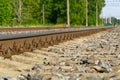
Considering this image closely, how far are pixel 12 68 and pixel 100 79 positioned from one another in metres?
2.36

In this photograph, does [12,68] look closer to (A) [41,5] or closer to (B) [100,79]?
(B) [100,79]

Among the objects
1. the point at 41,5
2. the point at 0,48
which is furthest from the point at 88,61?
the point at 41,5

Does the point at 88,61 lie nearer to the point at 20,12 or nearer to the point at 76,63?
the point at 76,63

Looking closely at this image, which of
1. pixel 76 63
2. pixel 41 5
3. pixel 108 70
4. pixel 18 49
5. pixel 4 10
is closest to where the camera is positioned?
pixel 108 70

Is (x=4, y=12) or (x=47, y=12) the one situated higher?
(x=4, y=12)

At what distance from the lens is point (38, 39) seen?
37.8 ft

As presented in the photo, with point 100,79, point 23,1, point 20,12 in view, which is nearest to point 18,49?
point 100,79

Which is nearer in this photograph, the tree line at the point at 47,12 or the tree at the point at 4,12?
the tree at the point at 4,12

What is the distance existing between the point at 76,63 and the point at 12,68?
4.60 feet

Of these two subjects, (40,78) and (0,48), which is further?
(0,48)

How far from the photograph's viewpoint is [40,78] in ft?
17.2

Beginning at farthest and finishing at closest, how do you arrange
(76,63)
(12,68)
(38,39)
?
(38,39), (76,63), (12,68)

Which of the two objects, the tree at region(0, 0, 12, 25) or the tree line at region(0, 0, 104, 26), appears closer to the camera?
the tree at region(0, 0, 12, 25)

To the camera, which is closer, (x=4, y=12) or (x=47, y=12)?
(x=4, y=12)
